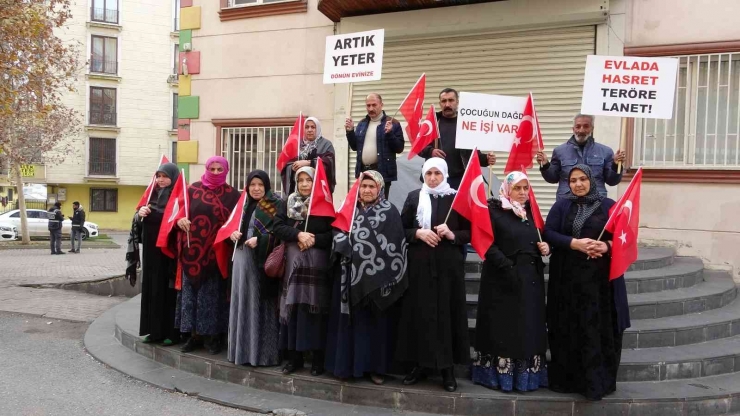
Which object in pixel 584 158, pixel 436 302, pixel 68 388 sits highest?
pixel 584 158

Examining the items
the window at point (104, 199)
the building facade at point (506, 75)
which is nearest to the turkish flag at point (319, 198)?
the building facade at point (506, 75)

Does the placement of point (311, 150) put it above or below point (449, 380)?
above

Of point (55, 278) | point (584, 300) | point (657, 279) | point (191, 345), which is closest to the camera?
point (584, 300)

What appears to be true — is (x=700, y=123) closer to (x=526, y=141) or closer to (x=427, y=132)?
(x=526, y=141)

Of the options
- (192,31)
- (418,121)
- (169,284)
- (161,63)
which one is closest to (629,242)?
(418,121)

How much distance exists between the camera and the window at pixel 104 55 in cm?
3809

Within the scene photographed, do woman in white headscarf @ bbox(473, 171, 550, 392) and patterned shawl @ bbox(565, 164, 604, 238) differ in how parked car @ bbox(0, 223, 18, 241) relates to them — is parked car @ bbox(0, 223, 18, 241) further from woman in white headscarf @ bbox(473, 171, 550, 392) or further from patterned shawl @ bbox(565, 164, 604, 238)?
patterned shawl @ bbox(565, 164, 604, 238)

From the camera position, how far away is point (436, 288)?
5.04m

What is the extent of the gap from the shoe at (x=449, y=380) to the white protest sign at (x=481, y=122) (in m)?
2.25

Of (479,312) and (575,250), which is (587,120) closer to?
(575,250)

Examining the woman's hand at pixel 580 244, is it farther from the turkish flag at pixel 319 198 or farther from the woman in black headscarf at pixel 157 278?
the woman in black headscarf at pixel 157 278

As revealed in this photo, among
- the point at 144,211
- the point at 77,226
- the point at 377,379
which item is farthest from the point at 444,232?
the point at 77,226

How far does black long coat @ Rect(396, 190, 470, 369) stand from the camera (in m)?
5.00

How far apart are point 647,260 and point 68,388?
21.4 feet
